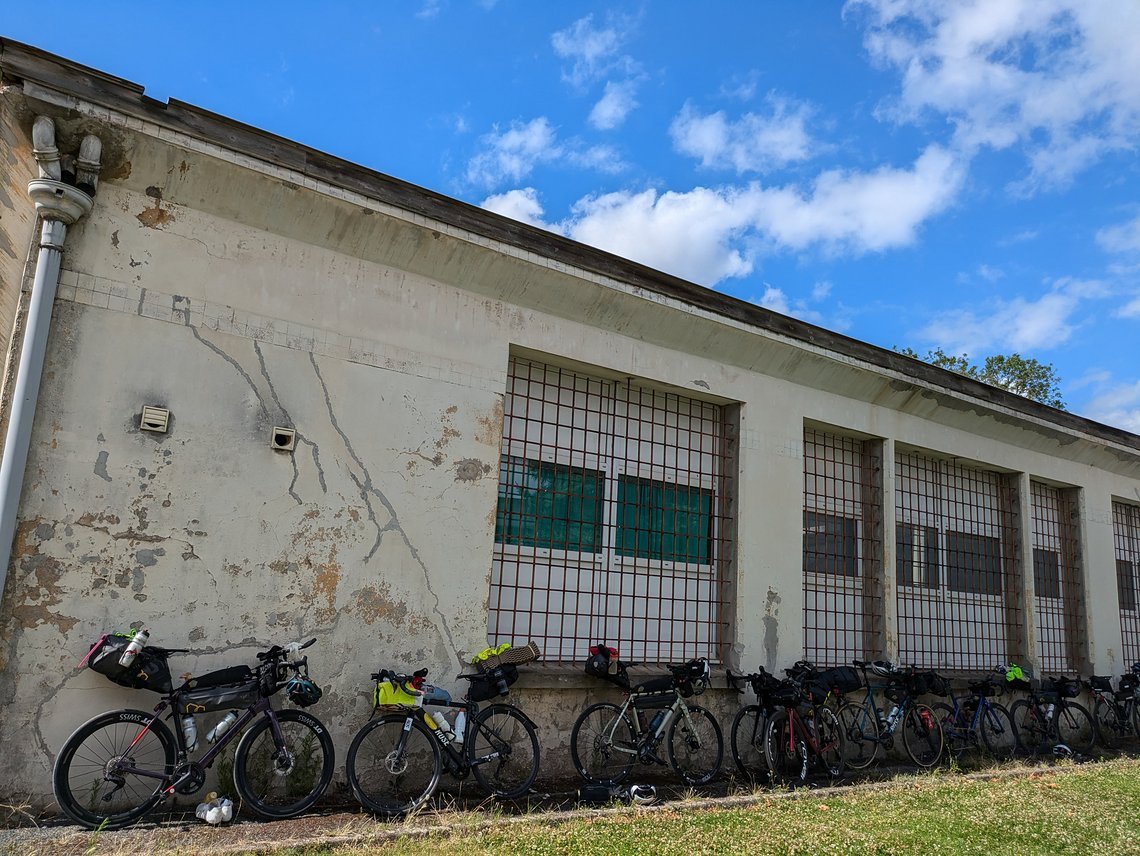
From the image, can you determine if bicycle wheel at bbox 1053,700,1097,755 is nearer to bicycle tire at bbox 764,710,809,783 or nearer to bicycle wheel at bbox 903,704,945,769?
bicycle wheel at bbox 903,704,945,769

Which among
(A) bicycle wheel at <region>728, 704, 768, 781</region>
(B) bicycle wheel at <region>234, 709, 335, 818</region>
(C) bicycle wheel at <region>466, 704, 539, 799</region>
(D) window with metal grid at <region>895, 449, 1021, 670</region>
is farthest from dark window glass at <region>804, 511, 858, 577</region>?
(B) bicycle wheel at <region>234, 709, 335, 818</region>

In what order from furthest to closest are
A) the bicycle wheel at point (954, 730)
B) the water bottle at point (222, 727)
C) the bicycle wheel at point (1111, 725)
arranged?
the bicycle wheel at point (1111, 725) < the bicycle wheel at point (954, 730) < the water bottle at point (222, 727)

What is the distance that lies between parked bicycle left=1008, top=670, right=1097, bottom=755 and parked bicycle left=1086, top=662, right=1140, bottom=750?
0.46 m

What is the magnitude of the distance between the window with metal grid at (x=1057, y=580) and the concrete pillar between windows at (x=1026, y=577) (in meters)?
0.54

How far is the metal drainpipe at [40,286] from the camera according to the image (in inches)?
204

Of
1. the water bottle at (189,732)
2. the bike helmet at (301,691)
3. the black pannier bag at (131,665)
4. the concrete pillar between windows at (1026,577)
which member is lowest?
the water bottle at (189,732)

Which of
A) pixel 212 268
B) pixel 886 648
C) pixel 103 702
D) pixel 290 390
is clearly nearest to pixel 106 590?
pixel 103 702

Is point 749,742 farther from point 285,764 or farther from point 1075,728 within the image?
point 1075,728

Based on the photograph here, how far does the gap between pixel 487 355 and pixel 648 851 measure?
13.1 ft

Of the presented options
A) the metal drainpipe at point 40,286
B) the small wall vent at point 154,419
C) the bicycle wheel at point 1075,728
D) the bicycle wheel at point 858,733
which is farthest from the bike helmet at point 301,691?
the bicycle wheel at point 1075,728

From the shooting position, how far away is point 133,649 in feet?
16.9

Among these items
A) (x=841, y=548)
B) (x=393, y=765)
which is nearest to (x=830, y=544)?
(x=841, y=548)

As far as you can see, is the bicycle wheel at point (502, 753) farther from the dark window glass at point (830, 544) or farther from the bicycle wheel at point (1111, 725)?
the bicycle wheel at point (1111, 725)

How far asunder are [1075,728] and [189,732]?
1073cm
